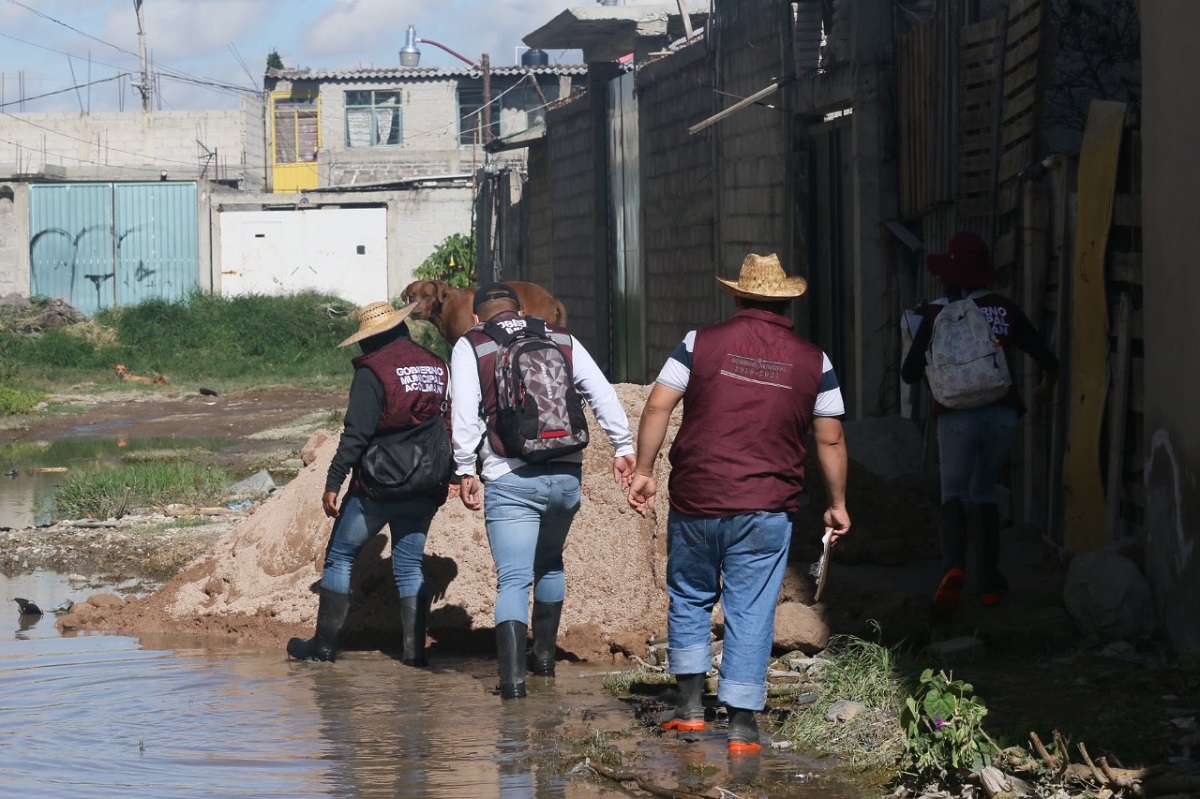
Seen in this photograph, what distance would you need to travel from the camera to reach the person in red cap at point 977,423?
22.9 feet

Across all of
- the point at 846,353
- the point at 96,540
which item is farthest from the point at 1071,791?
the point at 96,540

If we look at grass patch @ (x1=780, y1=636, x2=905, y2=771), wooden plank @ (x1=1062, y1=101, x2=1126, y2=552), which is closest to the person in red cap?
wooden plank @ (x1=1062, y1=101, x2=1126, y2=552)

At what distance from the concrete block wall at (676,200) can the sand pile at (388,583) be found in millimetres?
6205

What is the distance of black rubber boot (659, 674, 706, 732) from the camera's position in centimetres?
577

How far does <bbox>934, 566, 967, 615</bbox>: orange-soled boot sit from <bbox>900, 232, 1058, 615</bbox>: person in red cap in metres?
0.06

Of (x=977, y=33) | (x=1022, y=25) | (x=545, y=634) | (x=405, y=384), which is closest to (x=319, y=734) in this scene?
(x=545, y=634)

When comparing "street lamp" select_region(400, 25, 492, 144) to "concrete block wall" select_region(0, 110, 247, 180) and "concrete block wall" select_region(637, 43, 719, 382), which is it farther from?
"concrete block wall" select_region(637, 43, 719, 382)

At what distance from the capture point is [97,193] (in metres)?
34.8

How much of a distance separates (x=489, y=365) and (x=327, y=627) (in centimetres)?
176

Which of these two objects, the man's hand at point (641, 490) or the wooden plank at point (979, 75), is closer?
the man's hand at point (641, 490)

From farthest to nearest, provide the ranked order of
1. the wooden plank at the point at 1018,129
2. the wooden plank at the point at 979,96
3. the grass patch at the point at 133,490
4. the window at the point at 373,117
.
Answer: the window at the point at 373,117 → the grass patch at the point at 133,490 → the wooden plank at the point at 979,96 → the wooden plank at the point at 1018,129

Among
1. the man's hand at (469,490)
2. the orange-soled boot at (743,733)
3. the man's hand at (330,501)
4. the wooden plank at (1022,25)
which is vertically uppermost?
the wooden plank at (1022,25)

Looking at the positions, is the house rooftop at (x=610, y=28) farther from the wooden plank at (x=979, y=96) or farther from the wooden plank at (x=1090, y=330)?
the wooden plank at (x=1090, y=330)

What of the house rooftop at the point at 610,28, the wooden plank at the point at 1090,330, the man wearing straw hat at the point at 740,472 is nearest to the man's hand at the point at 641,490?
the man wearing straw hat at the point at 740,472
